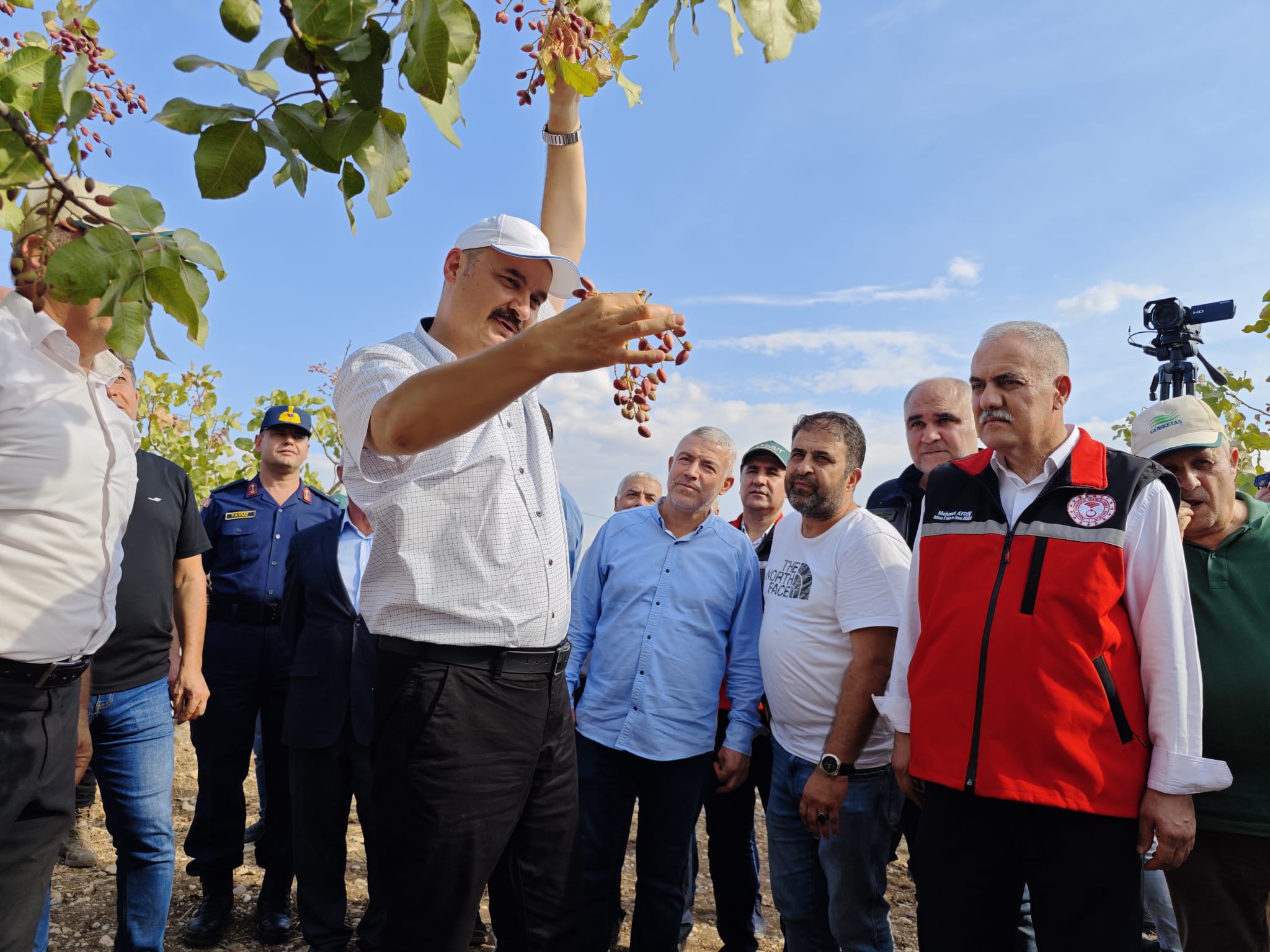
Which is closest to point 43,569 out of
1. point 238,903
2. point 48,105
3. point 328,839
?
point 48,105

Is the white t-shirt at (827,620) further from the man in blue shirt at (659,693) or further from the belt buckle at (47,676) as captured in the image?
the belt buckle at (47,676)

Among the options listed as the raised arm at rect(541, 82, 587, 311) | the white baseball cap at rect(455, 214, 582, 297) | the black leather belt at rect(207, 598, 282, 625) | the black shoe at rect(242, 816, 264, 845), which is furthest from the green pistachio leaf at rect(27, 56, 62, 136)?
the black shoe at rect(242, 816, 264, 845)

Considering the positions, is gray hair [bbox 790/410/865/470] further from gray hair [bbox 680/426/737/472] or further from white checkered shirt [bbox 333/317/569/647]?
white checkered shirt [bbox 333/317/569/647]

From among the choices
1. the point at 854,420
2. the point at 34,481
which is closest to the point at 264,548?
the point at 34,481

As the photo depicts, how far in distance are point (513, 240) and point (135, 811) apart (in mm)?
2597

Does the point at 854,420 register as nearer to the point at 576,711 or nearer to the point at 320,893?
the point at 576,711

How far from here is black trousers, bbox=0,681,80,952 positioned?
209 centimetres

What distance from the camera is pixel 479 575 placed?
80.0 inches

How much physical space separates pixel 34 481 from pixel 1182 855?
3214 mm

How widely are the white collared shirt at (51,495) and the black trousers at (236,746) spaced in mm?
2140

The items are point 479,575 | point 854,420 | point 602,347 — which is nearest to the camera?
point 602,347

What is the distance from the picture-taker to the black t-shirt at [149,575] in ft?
11.1

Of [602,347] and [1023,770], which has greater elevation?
[602,347]

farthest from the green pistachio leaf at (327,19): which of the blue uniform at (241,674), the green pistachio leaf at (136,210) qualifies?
the blue uniform at (241,674)
